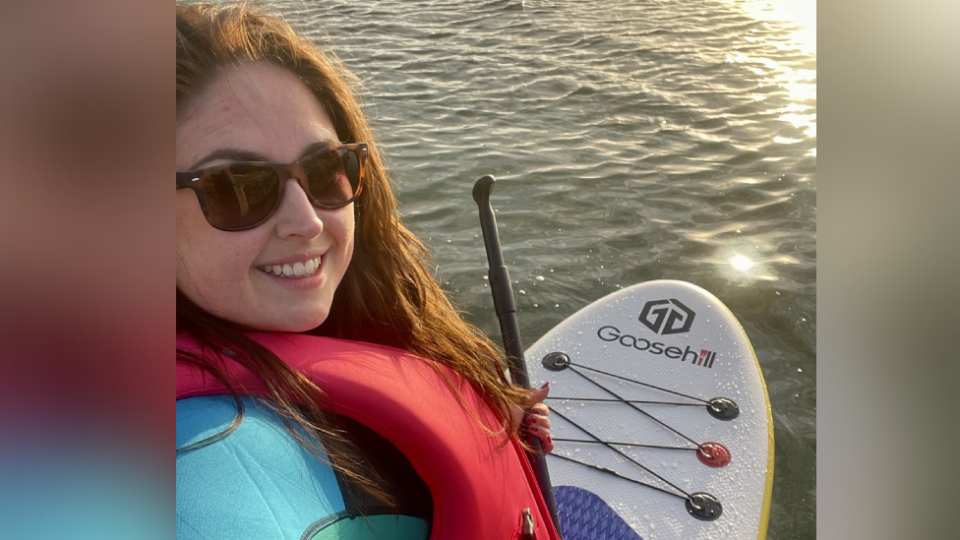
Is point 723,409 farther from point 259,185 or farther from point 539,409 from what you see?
point 259,185

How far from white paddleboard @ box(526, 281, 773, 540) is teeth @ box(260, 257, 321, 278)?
0.82 meters

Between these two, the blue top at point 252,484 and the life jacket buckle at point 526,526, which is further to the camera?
the life jacket buckle at point 526,526

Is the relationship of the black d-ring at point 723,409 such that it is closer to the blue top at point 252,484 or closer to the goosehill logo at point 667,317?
the goosehill logo at point 667,317

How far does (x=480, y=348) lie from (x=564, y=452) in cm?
68

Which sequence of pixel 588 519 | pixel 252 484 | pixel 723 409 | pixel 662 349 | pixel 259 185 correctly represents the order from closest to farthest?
1. pixel 252 484
2. pixel 259 185
3. pixel 588 519
4. pixel 723 409
5. pixel 662 349

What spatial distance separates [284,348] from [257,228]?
4.2 inches

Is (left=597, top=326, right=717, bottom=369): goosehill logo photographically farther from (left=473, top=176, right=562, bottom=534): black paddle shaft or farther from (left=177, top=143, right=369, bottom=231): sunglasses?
(left=177, top=143, right=369, bottom=231): sunglasses

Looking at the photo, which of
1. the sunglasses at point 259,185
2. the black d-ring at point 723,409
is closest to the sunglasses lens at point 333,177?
the sunglasses at point 259,185

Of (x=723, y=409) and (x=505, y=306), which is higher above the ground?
(x=505, y=306)

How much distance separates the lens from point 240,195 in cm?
63

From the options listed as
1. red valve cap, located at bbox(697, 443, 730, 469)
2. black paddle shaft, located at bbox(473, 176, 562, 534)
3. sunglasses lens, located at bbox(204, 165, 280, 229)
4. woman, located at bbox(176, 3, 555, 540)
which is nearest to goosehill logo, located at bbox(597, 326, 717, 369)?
red valve cap, located at bbox(697, 443, 730, 469)

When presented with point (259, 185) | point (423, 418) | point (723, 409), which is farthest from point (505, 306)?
point (723, 409)

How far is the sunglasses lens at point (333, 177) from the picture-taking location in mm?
697
